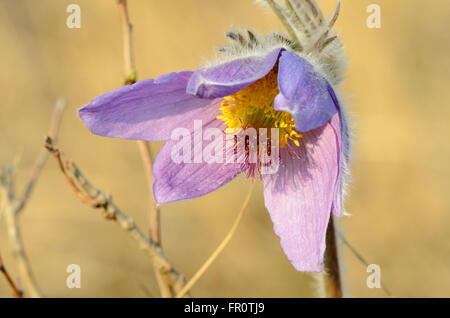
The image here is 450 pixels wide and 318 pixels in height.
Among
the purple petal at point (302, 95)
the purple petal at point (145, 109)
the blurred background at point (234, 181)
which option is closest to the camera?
the purple petal at point (302, 95)

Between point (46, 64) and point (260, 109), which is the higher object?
point (46, 64)

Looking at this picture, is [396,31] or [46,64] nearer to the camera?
[396,31]

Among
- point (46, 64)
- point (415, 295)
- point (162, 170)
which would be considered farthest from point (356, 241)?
point (46, 64)

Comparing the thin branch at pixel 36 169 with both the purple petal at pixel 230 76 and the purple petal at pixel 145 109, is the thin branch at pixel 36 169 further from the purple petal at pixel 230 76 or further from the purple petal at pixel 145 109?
the purple petal at pixel 230 76

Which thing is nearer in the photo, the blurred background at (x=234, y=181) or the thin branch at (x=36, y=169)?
the thin branch at (x=36, y=169)

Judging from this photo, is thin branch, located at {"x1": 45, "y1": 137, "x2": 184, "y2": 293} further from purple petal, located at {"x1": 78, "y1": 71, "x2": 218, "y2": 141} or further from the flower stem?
the flower stem

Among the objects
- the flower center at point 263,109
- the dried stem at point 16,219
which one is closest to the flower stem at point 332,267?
the flower center at point 263,109

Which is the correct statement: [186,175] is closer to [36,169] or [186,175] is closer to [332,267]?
[332,267]
